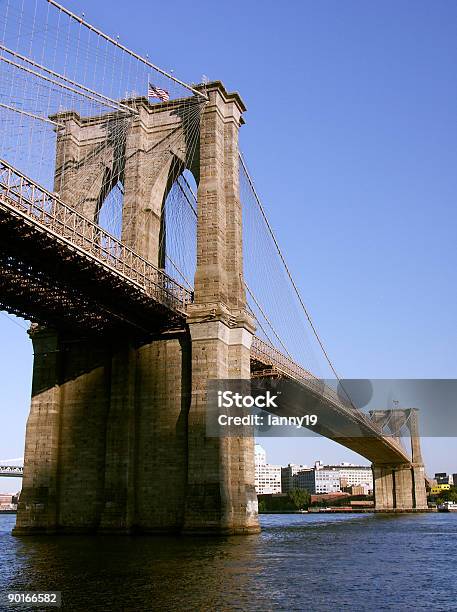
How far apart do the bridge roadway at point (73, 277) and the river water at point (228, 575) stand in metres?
11.2

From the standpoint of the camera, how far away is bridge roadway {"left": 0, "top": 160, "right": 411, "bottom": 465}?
92.6 feet

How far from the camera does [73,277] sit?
33.0 meters

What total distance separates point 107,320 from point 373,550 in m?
17.6

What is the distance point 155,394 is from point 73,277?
933cm

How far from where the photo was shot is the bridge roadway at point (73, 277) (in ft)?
92.6

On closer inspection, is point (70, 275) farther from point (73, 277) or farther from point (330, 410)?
point (330, 410)

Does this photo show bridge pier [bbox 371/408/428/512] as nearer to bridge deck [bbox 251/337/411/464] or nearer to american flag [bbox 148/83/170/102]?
bridge deck [bbox 251/337/411/464]

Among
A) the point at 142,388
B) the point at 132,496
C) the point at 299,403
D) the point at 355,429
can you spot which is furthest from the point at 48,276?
the point at 355,429

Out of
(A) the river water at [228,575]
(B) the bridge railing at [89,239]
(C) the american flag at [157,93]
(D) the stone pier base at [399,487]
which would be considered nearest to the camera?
(A) the river water at [228,575]

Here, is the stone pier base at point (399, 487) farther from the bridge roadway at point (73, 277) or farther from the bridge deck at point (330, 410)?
the bridge roadway at point (73, 277)

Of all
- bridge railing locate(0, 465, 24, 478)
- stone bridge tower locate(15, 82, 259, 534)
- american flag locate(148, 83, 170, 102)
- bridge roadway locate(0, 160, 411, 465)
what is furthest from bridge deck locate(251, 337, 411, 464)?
bridge railing locate(0, 465, 24, 478)

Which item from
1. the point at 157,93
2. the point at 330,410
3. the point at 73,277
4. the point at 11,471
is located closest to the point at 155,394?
the point at 73,277

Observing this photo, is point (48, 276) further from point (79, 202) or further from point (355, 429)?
point (355, 429)

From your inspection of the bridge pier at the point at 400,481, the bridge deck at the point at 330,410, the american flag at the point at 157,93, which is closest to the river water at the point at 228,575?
the bridge deck at the point at 330,410
